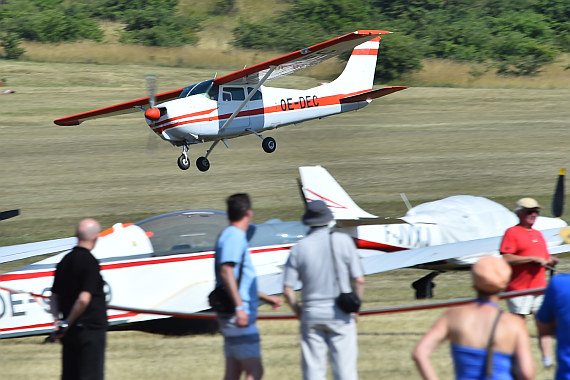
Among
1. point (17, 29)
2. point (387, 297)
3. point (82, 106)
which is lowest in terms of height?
point (387, 297)

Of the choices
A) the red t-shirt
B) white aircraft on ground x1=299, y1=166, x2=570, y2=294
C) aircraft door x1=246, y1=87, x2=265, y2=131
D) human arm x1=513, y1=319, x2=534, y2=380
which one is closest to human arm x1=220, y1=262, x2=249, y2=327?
human arm x1=513, y1=319, x2=534, y2=380

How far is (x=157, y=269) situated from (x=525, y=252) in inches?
154

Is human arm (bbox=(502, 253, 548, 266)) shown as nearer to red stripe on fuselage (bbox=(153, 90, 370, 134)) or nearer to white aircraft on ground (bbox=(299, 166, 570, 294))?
white aircraft on ground (bbox=(299, 166, 570, 294))

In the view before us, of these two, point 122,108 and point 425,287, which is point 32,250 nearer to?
point 425,287

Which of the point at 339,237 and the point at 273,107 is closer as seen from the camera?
the point at 339,237

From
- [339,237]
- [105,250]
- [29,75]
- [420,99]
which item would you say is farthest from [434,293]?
[29,75]

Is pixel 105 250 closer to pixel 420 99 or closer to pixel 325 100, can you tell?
pixel 325 100

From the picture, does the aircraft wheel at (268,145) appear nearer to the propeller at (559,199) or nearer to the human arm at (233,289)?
the propeller at (559,199)

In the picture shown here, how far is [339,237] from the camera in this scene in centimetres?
500

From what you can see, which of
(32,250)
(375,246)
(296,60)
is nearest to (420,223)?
(375,246)

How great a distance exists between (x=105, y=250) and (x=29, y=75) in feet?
114

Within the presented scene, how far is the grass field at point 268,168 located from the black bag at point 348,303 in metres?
2.08

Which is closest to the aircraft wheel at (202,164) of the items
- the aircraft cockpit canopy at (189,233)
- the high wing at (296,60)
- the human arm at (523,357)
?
the high wing at (296,60)

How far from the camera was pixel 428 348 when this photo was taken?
380cm
